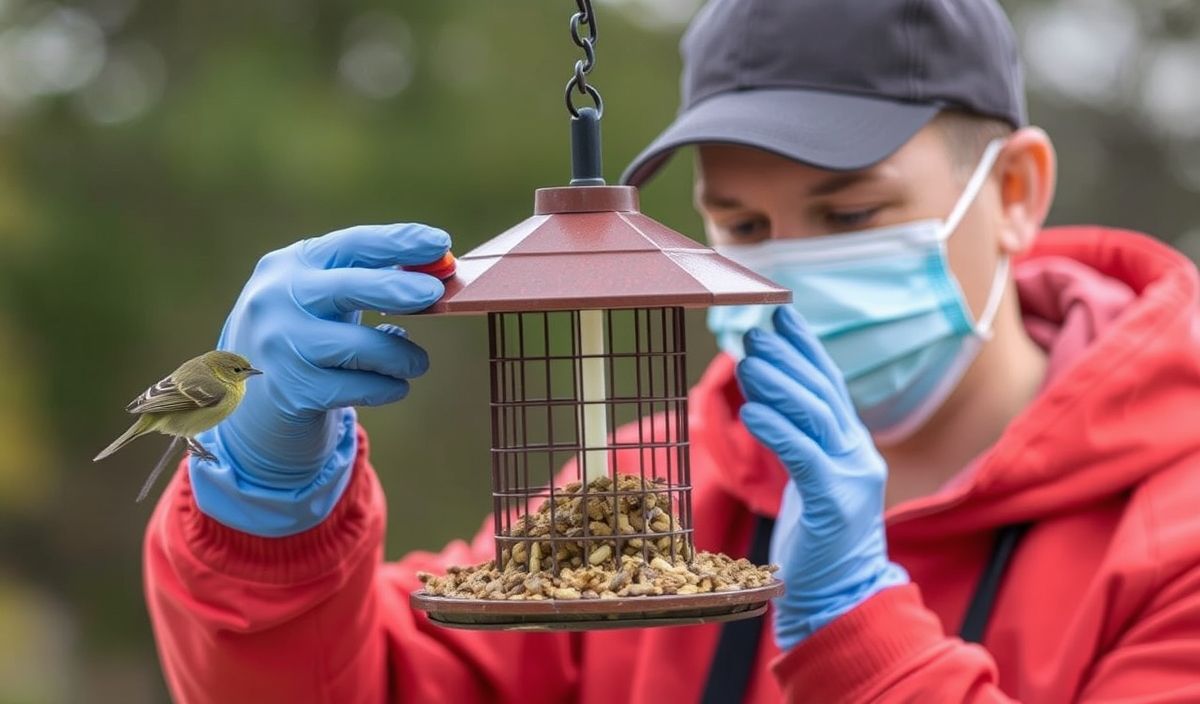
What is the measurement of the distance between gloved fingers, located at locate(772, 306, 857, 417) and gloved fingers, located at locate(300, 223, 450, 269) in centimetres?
85

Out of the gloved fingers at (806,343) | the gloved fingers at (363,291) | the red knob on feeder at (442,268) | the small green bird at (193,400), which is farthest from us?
the gloved fingers at (806,343)

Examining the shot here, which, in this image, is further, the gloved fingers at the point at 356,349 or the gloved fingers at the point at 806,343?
the gloved fingers at the point at 806,343

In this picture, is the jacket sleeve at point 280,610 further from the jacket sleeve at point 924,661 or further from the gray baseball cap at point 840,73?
the gray baseball cap at point 840,73

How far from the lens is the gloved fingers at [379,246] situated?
291 cm

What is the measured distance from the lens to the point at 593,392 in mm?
→ 3023

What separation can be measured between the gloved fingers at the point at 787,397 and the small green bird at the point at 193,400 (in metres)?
0.98

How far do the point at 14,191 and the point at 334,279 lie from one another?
11.2 m

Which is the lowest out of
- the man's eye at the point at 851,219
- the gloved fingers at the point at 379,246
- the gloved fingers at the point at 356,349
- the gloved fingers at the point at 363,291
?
the gloved fingers at the point at 356,349

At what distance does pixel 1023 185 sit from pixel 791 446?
136 cm

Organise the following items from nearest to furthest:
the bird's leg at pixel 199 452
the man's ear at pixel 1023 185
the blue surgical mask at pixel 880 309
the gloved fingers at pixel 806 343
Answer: the bird's leg at pixel 199 452
the gloved fingers at pixel 806 343
the blue surgical mask at pixel 880 309
the man's ear at pixel 1023 185

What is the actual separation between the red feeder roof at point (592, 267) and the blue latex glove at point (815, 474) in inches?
17.7

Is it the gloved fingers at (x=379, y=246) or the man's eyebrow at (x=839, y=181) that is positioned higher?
the man's eyebrow at (x=839, y=181)

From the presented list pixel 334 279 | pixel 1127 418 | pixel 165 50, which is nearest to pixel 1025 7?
pixel 165 50

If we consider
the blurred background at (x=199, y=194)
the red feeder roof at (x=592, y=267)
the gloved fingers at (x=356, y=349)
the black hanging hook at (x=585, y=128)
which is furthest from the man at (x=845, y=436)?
the blurred background at (x=199, y=194)
